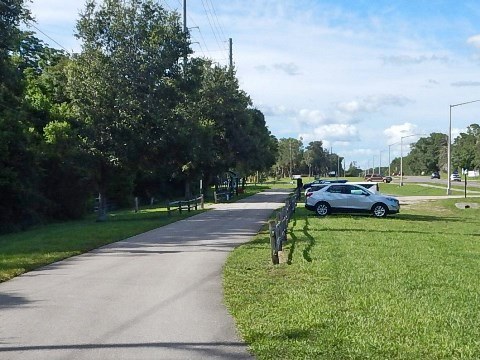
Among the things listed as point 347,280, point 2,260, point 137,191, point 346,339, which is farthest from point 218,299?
point 137,191

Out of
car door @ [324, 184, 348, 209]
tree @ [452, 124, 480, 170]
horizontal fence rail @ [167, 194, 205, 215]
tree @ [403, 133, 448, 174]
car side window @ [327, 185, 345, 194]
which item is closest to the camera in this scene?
car door @ [324, 184, 348, 209]

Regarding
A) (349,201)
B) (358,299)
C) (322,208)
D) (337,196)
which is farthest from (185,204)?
(358,299)

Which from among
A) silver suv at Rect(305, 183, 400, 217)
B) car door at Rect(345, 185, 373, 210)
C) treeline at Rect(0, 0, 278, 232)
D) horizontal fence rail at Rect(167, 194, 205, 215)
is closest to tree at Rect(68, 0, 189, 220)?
treeline at Rect(0, 0, 278, 232)

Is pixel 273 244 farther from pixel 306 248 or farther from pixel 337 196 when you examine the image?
pixel 337 196

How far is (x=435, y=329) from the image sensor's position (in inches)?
324

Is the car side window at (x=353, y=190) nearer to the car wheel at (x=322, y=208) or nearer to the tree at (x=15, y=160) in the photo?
the car wheel at (x=322, y=208)

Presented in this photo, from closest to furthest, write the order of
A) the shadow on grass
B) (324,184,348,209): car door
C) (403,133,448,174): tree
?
the shadow on grass → (324,184,348,209): car door → (403,133,448,174): tree

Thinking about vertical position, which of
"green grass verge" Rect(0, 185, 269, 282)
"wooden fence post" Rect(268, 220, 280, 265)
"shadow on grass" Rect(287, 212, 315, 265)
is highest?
"wooden fence post" Rect(268, 220, 280, 265)

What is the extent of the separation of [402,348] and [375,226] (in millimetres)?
20503

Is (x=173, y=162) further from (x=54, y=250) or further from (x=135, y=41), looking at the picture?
(x=54, y=250)

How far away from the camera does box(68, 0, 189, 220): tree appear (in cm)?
3288

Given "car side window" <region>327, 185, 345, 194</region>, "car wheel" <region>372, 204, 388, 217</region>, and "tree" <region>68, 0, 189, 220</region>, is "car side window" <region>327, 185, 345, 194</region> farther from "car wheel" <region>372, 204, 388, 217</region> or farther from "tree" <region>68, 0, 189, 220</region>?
"tree" <region>68, 0, 189, 220</region>

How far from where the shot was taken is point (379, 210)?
113ft

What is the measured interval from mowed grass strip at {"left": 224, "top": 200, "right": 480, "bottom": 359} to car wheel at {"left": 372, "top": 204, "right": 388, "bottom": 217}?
46.0 ft
